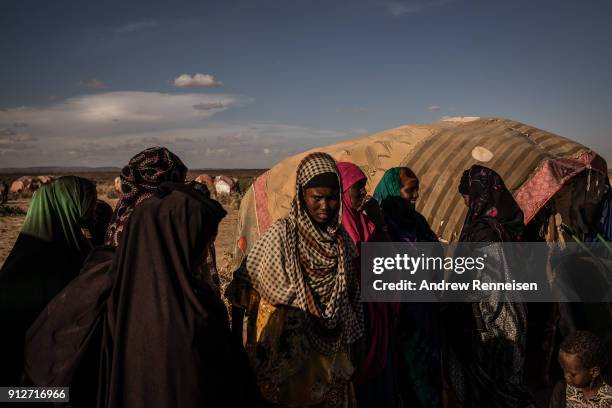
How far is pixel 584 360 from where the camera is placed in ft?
9.60

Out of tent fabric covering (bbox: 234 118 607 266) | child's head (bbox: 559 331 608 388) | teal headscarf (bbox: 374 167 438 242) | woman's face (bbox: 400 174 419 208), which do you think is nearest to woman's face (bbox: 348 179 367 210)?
teal headscarf (bbox: 374 167 438 242)

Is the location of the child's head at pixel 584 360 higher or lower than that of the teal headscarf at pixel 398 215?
lower

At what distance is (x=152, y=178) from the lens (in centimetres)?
310

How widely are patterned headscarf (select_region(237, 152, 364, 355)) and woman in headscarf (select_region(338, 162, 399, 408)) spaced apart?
30 centimetres

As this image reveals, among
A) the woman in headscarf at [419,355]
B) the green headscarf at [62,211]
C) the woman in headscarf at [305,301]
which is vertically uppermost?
the green headscarf at [62,211]

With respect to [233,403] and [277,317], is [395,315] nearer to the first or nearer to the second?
[277,317]

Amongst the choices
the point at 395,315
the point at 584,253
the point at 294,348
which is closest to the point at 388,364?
the point at 395,315

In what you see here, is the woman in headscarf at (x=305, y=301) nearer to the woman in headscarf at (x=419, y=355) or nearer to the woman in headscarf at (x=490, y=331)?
the woman in headscarf at (x=419, y=355)

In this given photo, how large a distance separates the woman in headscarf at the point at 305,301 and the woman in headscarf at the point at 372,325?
10.6 inches

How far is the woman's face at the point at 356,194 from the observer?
12.0 feet

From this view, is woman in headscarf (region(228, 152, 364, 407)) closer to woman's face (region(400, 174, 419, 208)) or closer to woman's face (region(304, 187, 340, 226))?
woman's face (region(304, 187, 340, 226))

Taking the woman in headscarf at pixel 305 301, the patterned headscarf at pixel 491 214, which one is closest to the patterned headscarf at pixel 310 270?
the woman in headscarf at pixel 305 301

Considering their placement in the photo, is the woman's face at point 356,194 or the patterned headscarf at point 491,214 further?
the woman's face at point 356,194

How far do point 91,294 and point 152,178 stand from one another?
3.38 ft
